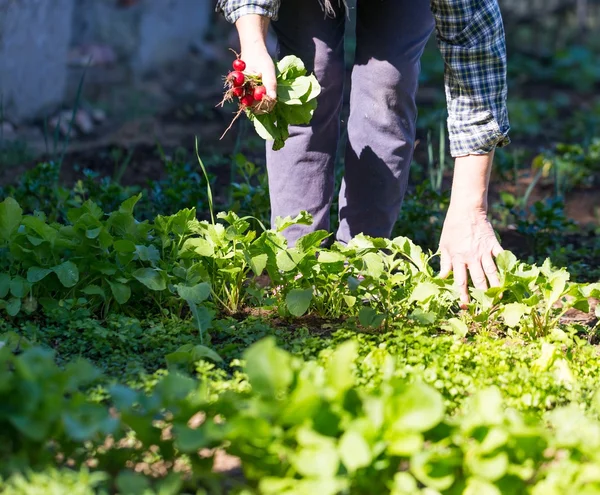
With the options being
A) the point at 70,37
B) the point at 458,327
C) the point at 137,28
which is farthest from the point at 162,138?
the point at 458,327

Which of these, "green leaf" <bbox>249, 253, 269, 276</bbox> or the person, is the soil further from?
"green leaf" <bbox>249, 253, 269, 276</bbox>

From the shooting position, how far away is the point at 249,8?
229 centimetres

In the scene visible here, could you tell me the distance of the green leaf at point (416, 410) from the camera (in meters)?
1.44

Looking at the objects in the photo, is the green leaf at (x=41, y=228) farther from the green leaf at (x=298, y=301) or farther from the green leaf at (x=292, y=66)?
the green leaf at (x=292, y=66)

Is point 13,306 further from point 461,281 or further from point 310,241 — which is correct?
point 461,281

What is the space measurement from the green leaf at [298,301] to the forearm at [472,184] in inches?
19.9

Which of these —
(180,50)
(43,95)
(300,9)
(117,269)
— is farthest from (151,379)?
(180,50)

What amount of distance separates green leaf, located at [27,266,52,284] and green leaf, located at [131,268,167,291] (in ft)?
0.77

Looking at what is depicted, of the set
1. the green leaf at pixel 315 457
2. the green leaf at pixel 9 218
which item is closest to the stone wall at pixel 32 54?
the green leaf at pixel 9 218

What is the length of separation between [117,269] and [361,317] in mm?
683

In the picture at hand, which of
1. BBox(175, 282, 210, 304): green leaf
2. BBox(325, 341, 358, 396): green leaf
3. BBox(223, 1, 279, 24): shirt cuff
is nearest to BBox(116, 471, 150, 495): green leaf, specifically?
BBox(325, 341, 358, 396): green leaf

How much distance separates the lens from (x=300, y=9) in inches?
104

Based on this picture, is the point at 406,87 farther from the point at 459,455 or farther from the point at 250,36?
the point at 459,455

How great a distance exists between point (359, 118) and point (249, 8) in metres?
0.65
